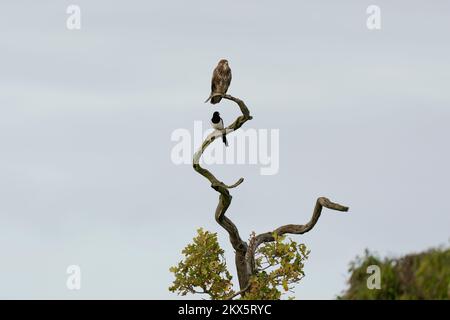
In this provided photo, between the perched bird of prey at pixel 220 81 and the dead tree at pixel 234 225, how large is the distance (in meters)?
0.37

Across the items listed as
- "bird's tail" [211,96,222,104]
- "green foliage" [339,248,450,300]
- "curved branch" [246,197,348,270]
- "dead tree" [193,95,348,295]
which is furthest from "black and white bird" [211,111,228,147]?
"green foliage" [339,248,450,300]

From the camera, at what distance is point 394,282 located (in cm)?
1761

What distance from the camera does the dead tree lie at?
81.2ft

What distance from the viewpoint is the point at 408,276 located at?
57.2 ft

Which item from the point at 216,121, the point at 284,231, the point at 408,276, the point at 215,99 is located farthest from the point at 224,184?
the point at 408,276

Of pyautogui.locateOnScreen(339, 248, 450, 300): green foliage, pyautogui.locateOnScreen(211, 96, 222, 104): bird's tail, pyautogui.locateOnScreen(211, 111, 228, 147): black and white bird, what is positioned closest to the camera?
pyautogui.locateOnScreen(339, 248, 450, 300): green foliage

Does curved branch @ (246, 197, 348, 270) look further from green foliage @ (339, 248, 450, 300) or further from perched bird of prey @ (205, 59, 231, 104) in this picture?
green foliage @ (339, 248, 450, 300)

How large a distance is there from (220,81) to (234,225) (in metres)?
4.32

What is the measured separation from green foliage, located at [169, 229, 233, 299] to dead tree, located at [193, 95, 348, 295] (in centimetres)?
54

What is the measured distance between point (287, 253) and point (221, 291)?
2.28 meters

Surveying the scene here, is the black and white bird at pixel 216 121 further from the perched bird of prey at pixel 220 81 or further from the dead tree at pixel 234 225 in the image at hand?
the perched bird of prey at pixel 220 81

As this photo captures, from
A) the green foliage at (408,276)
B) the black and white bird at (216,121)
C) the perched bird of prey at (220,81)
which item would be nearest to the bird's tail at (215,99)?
the perched bird of prey at (220,81)
